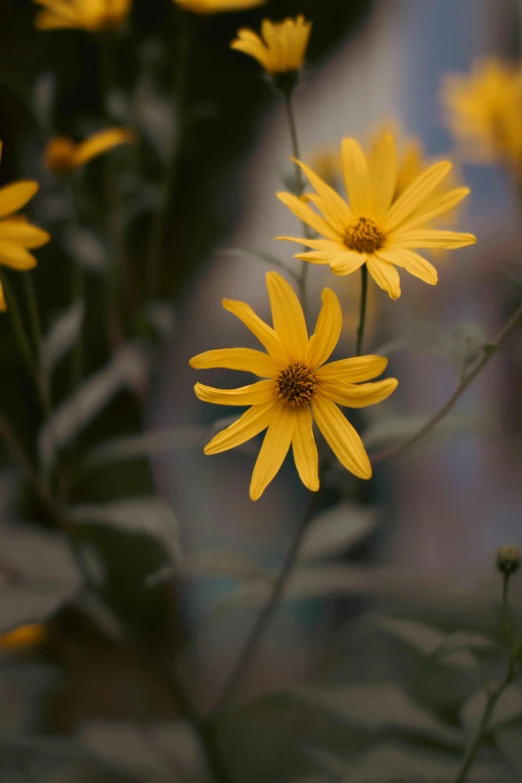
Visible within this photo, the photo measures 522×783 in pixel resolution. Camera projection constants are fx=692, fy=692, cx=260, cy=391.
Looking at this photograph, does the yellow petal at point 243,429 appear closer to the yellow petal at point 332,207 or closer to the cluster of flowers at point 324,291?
the cluster of flowers at point 324,291

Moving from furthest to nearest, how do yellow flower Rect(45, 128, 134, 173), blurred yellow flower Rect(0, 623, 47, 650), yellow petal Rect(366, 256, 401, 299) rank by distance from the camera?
blurred yellow flower Rect(0, 623, 47, 650) → yellow flower Rect(45, 128, 134, 173) → yellow petal Rect(366, 256, 401, 299)

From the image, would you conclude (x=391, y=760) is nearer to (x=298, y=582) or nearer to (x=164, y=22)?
(x=298, y=582)

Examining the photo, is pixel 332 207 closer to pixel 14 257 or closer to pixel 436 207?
pixel 436 207

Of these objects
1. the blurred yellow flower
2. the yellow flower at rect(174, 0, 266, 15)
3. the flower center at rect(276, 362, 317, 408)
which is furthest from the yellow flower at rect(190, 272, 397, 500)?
the blurred yellow flower

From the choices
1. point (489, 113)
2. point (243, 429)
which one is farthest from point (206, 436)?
point (489, 113)

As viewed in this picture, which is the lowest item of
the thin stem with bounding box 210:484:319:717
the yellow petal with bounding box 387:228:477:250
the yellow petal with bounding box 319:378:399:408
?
the thin stem with bounding box 210:484:319:717

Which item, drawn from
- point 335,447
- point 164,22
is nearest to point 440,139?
point 164,22

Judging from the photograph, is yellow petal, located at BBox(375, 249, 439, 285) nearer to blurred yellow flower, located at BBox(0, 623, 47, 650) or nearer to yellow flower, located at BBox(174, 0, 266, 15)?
yellow flower, located at BBox(174, 0, 266, 15)

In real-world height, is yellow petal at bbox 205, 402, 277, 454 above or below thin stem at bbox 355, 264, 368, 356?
below
